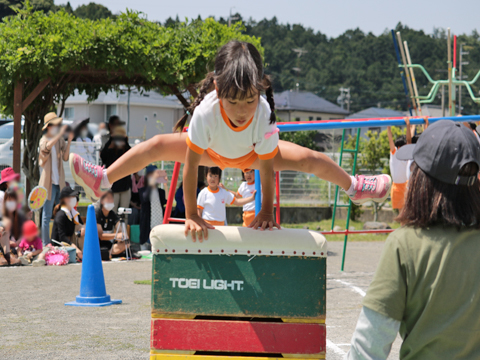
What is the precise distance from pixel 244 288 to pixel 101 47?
7646 millimetres

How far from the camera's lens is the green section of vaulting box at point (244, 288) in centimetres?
270

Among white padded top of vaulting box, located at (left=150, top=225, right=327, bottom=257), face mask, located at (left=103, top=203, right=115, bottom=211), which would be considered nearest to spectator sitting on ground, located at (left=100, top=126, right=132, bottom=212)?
face mask, located at (left=103, top=203, right=115, bottom=211)

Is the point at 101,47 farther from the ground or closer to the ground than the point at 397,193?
farther from the ground

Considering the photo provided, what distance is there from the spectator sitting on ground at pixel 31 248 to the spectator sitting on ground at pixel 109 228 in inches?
38.5

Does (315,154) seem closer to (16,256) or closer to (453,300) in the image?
(453,300)

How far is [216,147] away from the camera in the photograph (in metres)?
3.40

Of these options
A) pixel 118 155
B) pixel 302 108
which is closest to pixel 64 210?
pixel 118 155

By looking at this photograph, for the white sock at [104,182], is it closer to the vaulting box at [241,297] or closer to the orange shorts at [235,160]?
the orange shorts at [235,160]

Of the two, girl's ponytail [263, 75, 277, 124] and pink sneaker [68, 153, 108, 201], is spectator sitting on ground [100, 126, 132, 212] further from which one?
girl's ponytail [263, 75, 277, 124]

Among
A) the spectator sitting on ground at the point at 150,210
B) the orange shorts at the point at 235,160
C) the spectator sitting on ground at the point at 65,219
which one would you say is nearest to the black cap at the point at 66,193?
the spectator sitting on ground at the point at 65,219

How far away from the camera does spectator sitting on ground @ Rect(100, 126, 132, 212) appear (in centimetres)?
915

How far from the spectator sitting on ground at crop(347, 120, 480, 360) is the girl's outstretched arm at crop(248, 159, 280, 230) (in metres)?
1.36

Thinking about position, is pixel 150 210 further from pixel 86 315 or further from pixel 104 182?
pixel 104 182

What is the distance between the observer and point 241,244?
2.72m
